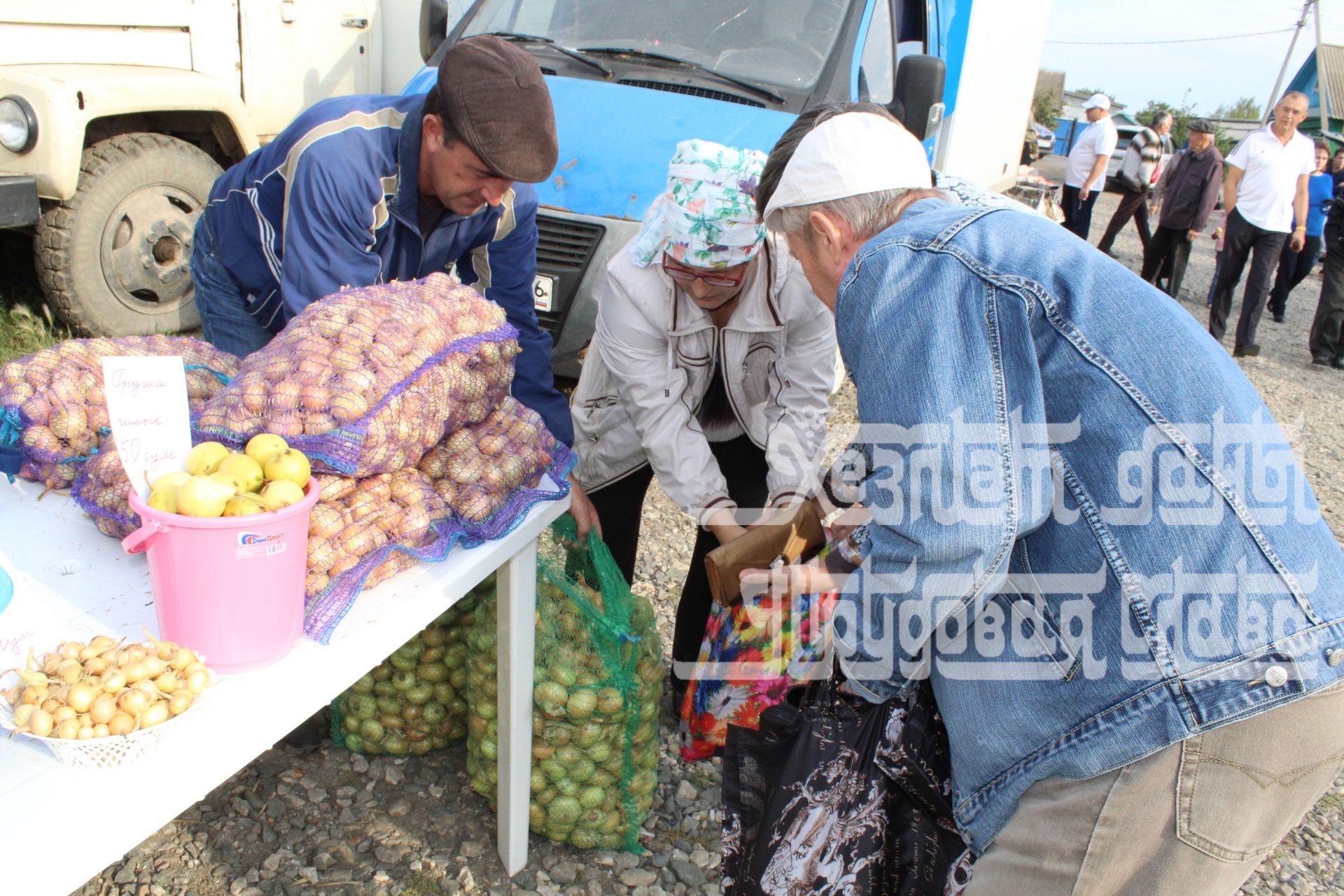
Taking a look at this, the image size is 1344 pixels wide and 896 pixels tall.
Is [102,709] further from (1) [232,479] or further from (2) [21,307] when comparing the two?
(2) [21,307]

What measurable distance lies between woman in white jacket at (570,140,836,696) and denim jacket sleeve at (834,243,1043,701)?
821mm

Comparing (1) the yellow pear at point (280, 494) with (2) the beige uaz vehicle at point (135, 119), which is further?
(2) the beige uaz vehicle at point (135, 119)

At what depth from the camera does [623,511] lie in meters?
2.71

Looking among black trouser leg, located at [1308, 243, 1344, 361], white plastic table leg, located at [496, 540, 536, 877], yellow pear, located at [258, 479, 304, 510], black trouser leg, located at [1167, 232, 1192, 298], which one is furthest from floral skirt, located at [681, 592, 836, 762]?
black trouser leg, located at [1167, 232, 1192, 298]

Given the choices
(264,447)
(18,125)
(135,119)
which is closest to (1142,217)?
(135,119)

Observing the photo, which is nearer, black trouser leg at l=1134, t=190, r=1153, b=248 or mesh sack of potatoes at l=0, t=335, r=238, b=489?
mesh sack of potatoes at l=0, t=335, r=238, b=489

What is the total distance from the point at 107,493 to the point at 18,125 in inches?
126

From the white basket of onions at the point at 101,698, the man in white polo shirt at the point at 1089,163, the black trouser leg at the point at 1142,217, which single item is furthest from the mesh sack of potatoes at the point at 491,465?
the man in white polo shirt at the point at 1089,163

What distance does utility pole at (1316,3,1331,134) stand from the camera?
22531 millimetres

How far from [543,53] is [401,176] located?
8.49ft

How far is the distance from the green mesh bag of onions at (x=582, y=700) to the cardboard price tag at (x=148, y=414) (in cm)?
106

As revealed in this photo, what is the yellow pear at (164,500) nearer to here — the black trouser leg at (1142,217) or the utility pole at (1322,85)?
the black trouser leg at (1142,217)

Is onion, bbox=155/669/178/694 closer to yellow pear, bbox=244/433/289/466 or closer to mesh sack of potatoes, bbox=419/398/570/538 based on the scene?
yellow pear, bbox=244/433/289/466

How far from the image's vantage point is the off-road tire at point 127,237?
407 centimetres
